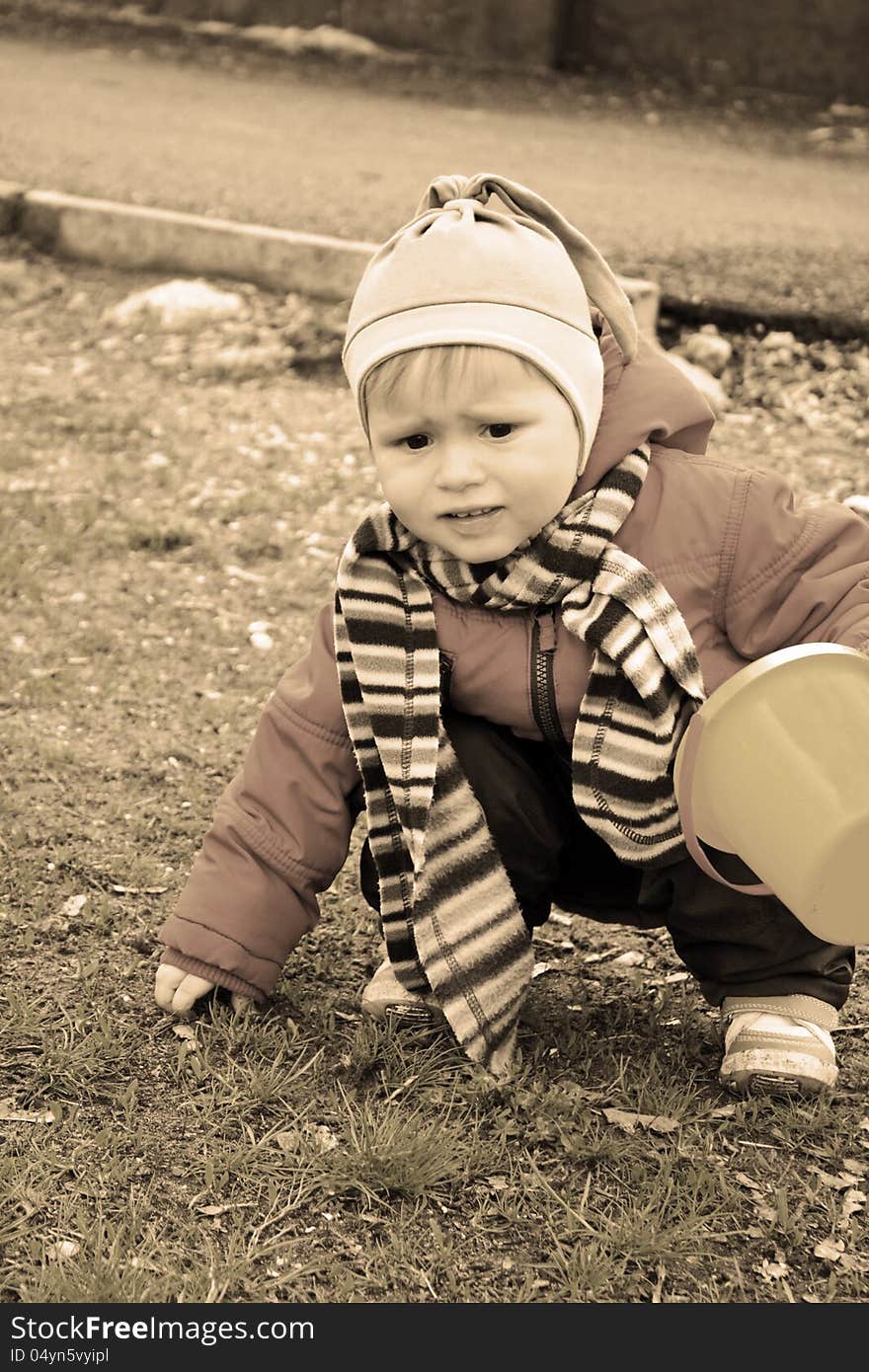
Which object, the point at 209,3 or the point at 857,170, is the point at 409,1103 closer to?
the point at 857,170

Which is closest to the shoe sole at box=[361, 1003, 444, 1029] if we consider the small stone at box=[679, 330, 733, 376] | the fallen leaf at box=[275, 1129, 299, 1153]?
the fallen leaf at box=[275, 1129, 299, 1153]

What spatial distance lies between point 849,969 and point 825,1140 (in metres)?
0.28

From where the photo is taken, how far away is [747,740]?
6.13 feet

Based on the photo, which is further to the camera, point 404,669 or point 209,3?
point 209,3

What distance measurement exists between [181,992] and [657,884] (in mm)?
683

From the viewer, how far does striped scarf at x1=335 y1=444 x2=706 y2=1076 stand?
2.14 meters

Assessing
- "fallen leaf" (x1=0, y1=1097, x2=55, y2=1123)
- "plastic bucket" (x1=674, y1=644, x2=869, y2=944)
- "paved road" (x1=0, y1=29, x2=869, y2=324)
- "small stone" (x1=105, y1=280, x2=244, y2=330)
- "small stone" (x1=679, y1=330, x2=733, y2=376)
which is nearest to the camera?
"plastic bucket" (x1=674, y1=644, x2=869, y2=944)

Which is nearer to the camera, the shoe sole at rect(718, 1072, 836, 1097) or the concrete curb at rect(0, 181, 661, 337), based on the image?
the shoe sole at rect(718, 1072, 836, 1097)

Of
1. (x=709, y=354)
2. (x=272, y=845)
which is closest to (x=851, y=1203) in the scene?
(x=272, y=845)

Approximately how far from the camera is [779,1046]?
2.21 metres

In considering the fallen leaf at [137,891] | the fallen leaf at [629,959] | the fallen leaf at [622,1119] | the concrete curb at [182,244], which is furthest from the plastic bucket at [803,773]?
the concrete curb at [182,244]

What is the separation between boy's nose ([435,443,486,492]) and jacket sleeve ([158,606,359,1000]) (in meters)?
0.40

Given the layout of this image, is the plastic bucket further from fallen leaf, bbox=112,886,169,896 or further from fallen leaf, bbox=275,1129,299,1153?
fallen leaf, bbox=112,886,169,896

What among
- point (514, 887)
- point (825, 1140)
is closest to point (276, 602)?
point (514, 887)
